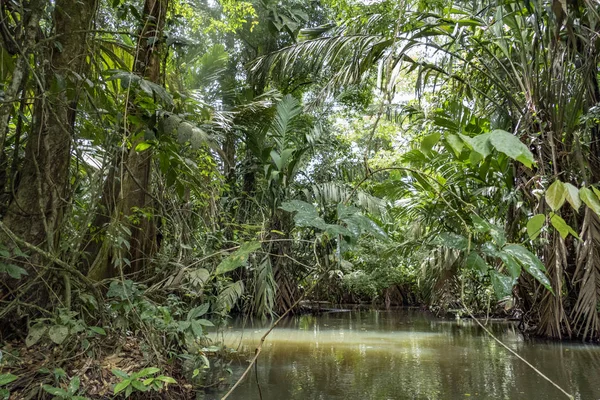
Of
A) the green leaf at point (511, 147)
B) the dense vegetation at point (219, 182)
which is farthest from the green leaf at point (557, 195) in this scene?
the green leaf at point (511, 147)

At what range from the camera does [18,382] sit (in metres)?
1.70

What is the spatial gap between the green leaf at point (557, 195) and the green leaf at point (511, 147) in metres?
0.10

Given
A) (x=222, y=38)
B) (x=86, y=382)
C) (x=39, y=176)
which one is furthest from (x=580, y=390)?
(x=222, y=38)

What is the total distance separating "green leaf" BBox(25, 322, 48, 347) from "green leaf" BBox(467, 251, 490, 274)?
1.70m

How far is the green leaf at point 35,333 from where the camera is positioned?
1.79 meters

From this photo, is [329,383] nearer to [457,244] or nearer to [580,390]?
[580,390]

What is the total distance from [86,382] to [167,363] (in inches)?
18.2

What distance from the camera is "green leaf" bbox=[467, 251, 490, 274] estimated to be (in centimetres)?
92

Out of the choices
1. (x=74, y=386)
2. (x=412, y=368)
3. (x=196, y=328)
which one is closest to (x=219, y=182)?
(x=196, y=328)

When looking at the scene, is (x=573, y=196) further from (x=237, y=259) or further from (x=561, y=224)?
(x=237, y=259)

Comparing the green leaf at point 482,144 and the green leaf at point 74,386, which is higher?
the green leaf at point 482,144

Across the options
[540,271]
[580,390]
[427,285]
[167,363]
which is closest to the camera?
[540,271]

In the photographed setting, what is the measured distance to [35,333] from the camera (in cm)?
181

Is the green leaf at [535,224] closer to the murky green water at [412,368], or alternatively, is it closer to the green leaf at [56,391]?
the green leaf at [56,391]
